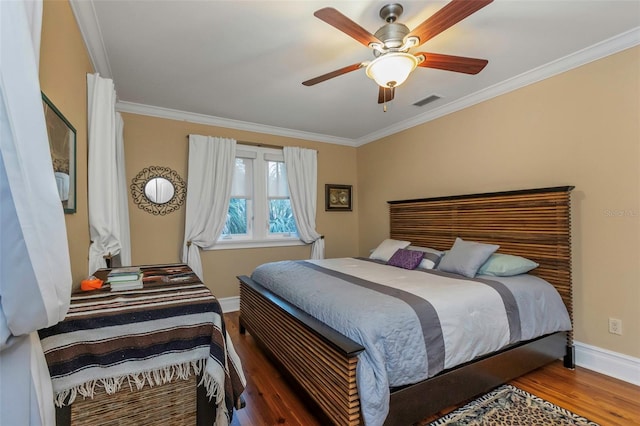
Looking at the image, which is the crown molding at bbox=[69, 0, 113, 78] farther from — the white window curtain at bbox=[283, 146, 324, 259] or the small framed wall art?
the small framed wall art

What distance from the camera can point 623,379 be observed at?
226 centimetres

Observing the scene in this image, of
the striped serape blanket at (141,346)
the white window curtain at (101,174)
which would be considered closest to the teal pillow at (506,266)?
the striped serape blanket at (141,346)

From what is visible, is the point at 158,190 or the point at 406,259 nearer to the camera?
the point at 406,259

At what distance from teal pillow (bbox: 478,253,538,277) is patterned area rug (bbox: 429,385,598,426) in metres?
0.93

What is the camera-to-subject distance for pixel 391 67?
1.87 metres

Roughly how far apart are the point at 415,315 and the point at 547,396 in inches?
49.2

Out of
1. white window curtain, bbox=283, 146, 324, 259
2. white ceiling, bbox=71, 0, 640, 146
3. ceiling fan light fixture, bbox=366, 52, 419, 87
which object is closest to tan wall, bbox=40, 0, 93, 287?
white ceiling, bbox=71, 0, 640, 146

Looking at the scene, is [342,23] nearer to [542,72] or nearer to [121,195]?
[542,72]

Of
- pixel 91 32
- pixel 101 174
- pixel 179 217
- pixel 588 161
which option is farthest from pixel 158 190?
pixel 588 161

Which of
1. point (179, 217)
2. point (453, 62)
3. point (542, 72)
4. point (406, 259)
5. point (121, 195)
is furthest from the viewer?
Answer: point (179, 217)

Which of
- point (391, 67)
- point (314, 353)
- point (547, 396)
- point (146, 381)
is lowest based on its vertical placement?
point (547, 396)

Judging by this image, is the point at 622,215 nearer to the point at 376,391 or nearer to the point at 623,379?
the point at 623,379

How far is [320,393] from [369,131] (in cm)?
378

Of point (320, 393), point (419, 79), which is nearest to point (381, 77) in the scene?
point (419, 79)
